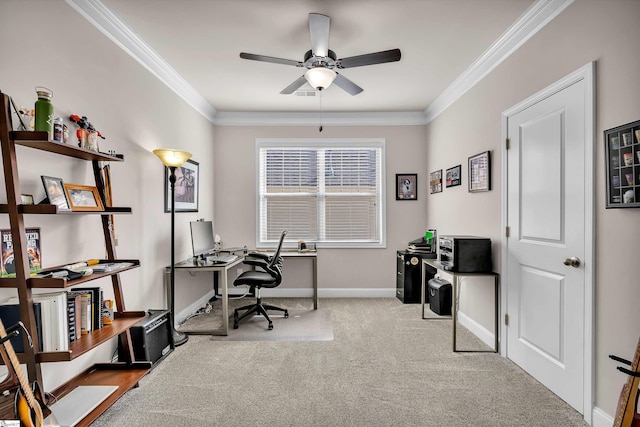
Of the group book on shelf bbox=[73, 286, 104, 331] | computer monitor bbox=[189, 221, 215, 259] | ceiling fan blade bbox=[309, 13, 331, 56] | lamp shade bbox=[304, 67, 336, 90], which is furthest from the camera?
computer monitor bbox=[189, 221, 215, 259]

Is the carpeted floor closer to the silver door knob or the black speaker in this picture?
the black speaker

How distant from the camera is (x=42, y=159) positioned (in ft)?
6.66

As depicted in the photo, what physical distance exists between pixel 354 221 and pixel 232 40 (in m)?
3.15

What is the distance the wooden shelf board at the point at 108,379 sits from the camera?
2.04 meters

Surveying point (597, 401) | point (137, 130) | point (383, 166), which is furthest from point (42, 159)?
point (383, 166)

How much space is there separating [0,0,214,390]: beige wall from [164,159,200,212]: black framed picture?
0.42 ft

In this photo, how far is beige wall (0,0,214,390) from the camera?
1.92m

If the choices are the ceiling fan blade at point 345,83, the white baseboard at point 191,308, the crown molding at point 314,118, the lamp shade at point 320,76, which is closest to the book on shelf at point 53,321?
the white baseboard at point 191,308

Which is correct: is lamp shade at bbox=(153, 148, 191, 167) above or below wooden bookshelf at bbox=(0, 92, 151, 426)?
above

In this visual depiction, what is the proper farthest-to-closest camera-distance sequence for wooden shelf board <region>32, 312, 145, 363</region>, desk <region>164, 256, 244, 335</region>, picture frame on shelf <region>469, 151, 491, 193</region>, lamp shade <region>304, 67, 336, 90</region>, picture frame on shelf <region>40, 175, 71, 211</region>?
1. desk <region>164, 256, 244, 335</region>
2. picture frame on shelf <region>469, 151, 491, 193</region>
3. lamp shade <region>304, 67, 336, 90</region>
4. picture frame on shelf <region>40, 175, 71, 211</region>
5. wooden shelf board <region>32, 312, 145, 363</region>

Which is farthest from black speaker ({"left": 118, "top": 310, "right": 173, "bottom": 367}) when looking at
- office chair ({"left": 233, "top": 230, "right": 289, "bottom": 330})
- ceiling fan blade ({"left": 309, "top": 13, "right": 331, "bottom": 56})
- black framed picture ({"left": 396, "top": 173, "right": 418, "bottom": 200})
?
black framed picture ({"left": 396, "top": 173, "right": 418, "bottom": 200})

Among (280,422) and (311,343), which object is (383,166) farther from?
(280,422)

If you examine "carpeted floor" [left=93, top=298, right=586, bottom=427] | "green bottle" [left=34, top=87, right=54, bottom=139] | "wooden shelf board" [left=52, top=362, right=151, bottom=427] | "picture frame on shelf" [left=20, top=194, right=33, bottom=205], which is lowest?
"carpeted floor" [left=93, top=298, right=586, bottom=427]

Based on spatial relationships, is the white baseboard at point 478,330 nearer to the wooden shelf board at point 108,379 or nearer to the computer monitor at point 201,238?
the wooden shelf board at point 108,379
